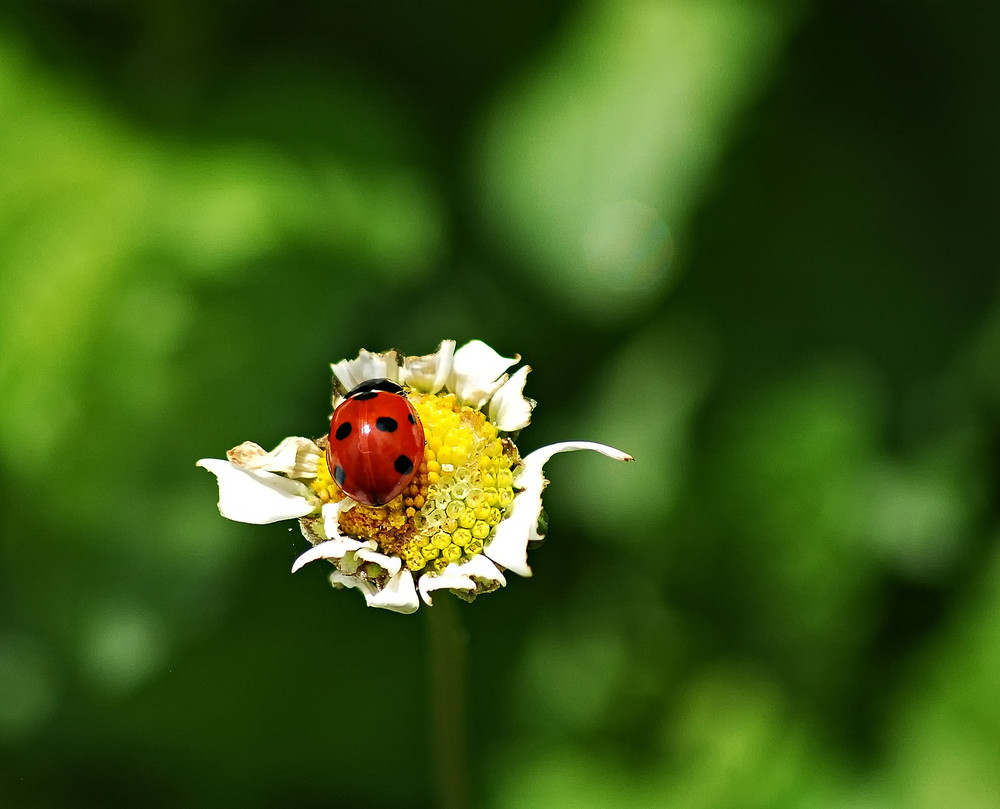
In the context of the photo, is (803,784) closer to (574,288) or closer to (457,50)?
(574,288)

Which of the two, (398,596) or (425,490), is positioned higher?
(425,490)

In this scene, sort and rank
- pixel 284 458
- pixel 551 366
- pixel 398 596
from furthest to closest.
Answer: pixel 551 366
pixel 284 458
pixel 398 596

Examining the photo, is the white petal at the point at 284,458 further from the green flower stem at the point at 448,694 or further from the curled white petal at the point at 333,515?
the green flower stem at the point at 448,694

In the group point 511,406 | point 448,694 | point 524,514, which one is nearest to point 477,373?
point 511,406

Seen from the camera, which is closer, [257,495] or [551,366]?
[257,495]

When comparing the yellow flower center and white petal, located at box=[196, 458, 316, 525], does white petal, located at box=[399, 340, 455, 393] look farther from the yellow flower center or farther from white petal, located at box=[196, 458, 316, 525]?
white petal, located at box=[196, 458, 316, 525]

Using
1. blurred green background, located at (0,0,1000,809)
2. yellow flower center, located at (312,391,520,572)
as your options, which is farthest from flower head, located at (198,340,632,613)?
blurred green background, located at (0,0,1000,809)

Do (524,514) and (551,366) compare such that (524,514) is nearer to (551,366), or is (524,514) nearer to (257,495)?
(257,495)
